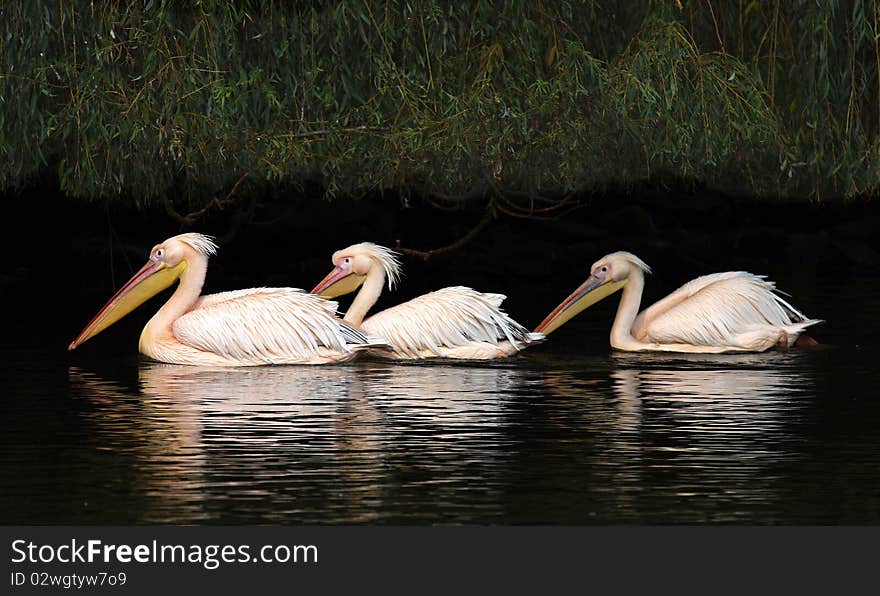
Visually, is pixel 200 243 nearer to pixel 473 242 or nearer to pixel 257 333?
pixel 257 333

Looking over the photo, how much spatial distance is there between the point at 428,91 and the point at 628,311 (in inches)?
85.2

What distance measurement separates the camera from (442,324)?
38.9 ft

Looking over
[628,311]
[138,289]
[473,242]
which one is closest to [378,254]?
[138,289]

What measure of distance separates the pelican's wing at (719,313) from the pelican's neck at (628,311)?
5.2 inches

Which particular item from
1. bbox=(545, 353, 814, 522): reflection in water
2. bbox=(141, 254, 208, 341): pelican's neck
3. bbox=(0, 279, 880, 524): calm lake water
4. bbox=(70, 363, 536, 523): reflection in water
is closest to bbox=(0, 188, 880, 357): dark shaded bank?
bbox=(141, 254, 208, 341): pelican's neck

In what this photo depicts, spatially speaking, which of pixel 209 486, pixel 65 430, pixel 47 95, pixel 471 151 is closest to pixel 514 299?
pixel 471 151

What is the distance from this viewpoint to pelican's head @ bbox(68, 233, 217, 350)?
12492mm

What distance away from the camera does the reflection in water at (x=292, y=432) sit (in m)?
7.25

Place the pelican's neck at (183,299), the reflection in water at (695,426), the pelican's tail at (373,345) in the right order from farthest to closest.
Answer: the pelican's neck at (183,299) → the pelican's tail at (373,345) → the reflection in water at (695,426)

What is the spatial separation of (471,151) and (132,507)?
6744 mm

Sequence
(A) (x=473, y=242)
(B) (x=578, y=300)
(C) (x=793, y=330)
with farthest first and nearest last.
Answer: (A) (x=473, y=242) → (B) (x=578, y=300) → (C) (x=793, y=330)

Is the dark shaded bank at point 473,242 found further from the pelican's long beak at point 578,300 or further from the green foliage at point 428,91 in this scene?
the pelican's long beak at point 578,300

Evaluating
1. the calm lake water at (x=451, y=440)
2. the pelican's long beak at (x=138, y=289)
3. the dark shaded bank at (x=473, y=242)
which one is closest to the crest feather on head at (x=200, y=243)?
the pelican's long beak at (x=138, y=289)

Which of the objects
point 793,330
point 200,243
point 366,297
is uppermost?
point 200,243
